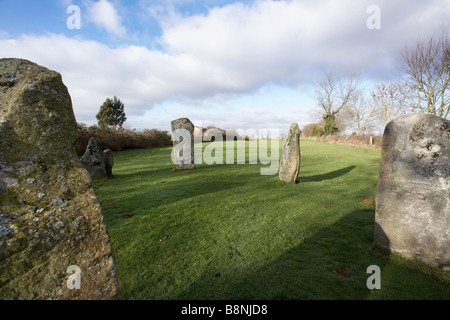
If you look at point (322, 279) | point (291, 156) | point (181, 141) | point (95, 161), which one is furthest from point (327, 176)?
point (95, 161)

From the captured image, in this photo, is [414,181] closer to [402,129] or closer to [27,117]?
[402,129]

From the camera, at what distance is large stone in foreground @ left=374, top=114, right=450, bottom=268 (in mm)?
3633

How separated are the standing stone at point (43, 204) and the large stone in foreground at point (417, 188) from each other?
458cm

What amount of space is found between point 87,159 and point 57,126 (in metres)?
9.10

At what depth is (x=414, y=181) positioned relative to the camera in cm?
382

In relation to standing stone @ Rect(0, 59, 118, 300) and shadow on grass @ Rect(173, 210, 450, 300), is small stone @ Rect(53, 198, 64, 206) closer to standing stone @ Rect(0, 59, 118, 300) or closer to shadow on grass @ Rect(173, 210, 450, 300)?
standing stone @ Rect(0, 59, 118, 300)

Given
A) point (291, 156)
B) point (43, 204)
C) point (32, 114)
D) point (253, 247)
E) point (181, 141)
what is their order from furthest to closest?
point (181, 141)
point (291, 156)
point (253, 247)
point (32, 114)
point (43, 204)

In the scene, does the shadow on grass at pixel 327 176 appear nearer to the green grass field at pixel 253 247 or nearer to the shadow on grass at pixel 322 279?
the green grass field at pixel 253 247

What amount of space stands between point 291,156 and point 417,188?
18.0ft

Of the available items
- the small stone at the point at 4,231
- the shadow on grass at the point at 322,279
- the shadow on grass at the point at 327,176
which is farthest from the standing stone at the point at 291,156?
the small stone at the point at 4,231

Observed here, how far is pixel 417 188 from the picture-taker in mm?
3797

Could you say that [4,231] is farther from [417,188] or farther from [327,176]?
[327,176]
